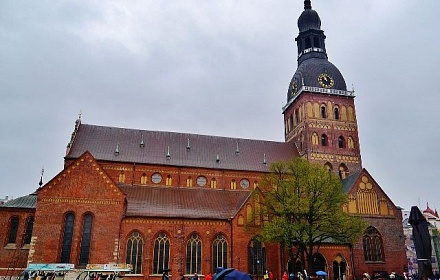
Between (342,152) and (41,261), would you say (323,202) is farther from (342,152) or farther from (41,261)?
(41,261)

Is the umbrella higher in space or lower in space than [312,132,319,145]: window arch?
lower

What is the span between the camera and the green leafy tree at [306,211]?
3309 cm

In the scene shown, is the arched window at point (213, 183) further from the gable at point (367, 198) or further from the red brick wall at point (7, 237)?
the red brick wall at point (7, 237)

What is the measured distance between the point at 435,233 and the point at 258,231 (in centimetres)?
6076

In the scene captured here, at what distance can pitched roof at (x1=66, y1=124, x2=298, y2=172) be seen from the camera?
1737 inches

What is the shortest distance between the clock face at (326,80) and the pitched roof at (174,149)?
10.5m

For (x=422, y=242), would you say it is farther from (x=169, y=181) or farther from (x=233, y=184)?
(x=169, y=181)

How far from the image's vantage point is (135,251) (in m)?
35.6

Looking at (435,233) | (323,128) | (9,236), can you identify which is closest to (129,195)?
(9,236)

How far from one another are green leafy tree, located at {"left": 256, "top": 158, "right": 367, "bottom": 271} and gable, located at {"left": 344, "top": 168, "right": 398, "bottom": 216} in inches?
328

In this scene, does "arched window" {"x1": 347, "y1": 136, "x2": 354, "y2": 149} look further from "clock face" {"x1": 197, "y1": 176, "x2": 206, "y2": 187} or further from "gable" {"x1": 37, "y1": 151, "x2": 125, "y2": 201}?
"gable" {"x1": 37, "y1": 151, "x2": 125, "y2": 201}

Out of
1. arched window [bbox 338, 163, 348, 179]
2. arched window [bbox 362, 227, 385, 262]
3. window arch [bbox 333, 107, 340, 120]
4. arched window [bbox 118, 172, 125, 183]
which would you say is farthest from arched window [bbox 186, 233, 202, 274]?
window arch [bbox 333, 107, 340, 120]

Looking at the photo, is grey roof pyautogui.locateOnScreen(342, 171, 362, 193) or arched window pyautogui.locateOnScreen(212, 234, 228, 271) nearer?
arched window pyautogui.locateOnScreen(212, 234, 228, 271)

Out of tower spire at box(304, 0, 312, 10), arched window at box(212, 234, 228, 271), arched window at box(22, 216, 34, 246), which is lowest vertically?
arched window at box(212, 234, 228, 271)
